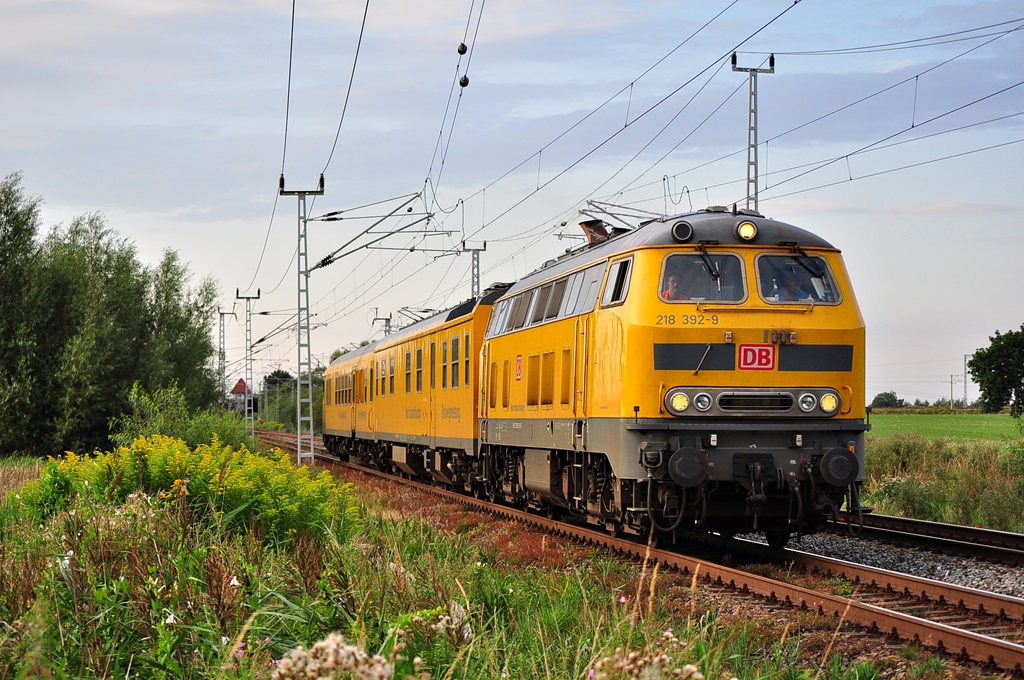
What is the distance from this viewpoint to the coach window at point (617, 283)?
11875 millimetres

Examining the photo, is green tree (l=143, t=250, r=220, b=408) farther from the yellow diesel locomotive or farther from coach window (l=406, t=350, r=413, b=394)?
the yellow diesel locomotive

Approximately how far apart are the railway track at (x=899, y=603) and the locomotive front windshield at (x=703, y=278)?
8.83ft

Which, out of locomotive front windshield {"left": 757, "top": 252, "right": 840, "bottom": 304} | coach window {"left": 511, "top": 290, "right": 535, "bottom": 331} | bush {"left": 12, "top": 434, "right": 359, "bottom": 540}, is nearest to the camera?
bush {"left": 12, "top": 434, "right": 359, "bottom": 540}

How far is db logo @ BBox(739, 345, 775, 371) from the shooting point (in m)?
11.4

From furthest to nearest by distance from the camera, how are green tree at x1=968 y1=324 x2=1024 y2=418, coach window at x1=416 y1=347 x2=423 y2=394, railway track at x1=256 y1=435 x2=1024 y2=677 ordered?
green tree at x1=968 y1=324 x2=1024 y2=418, coach window at x1=416 y1=347 x2=423 y2=394, railway track at x1=256 y1=435 x2=1024 y2=677

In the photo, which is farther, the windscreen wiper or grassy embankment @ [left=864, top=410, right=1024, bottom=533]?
grassy embankment @ [left=864, top=410, right=1024, bottom=533]

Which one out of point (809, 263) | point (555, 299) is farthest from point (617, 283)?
point (555, 299)

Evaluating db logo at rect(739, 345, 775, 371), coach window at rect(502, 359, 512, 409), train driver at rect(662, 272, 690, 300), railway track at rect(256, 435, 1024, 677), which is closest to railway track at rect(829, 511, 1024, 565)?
railway track at rect(256, 435, 1024, 677)

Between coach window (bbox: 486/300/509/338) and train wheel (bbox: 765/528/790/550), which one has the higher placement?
coach window (bbox: 486/300/509/338)

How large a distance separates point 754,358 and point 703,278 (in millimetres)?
1003

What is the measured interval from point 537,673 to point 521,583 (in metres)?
3.59

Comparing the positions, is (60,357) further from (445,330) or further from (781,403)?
(781,403)

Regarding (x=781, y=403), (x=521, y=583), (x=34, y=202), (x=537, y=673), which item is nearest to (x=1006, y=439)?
(x=781, y=403)

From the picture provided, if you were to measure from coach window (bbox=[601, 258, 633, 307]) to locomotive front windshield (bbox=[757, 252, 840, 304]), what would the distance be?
1391 mm
